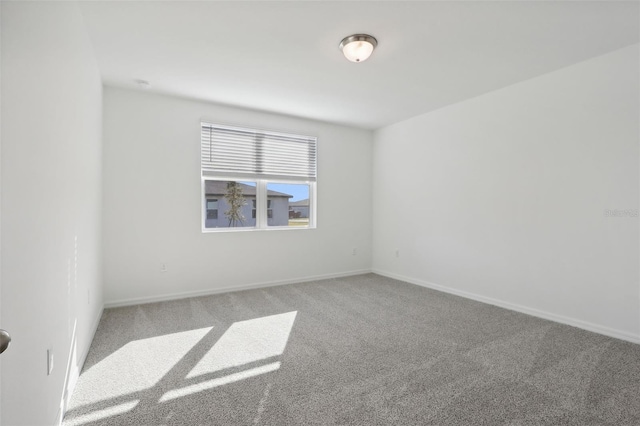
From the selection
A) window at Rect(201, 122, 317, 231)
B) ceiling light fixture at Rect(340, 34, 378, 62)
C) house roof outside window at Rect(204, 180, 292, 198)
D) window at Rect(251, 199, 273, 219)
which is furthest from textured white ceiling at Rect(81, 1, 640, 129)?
window at Rect(251, 199, 273, 219)

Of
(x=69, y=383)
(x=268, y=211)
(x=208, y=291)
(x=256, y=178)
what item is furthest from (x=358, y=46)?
(x=208, y=291)

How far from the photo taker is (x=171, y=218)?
3969 millimetres

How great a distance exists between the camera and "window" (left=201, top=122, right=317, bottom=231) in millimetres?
4293

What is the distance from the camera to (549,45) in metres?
2.71

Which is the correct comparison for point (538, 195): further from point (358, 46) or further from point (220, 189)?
point (220, 189)

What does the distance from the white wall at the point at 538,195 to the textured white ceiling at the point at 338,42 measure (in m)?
0.31

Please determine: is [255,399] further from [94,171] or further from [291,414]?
[94,171]

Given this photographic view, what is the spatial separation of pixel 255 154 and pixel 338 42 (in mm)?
2235

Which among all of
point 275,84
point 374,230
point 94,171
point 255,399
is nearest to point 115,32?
point 94,171

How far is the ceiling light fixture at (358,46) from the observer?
256cm

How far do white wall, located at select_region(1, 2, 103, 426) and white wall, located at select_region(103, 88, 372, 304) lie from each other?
137 centimetres

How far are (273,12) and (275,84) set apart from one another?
1.27m

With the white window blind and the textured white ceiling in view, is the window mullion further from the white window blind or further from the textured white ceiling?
the textured white ceiling

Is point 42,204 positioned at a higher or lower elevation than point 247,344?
higher
